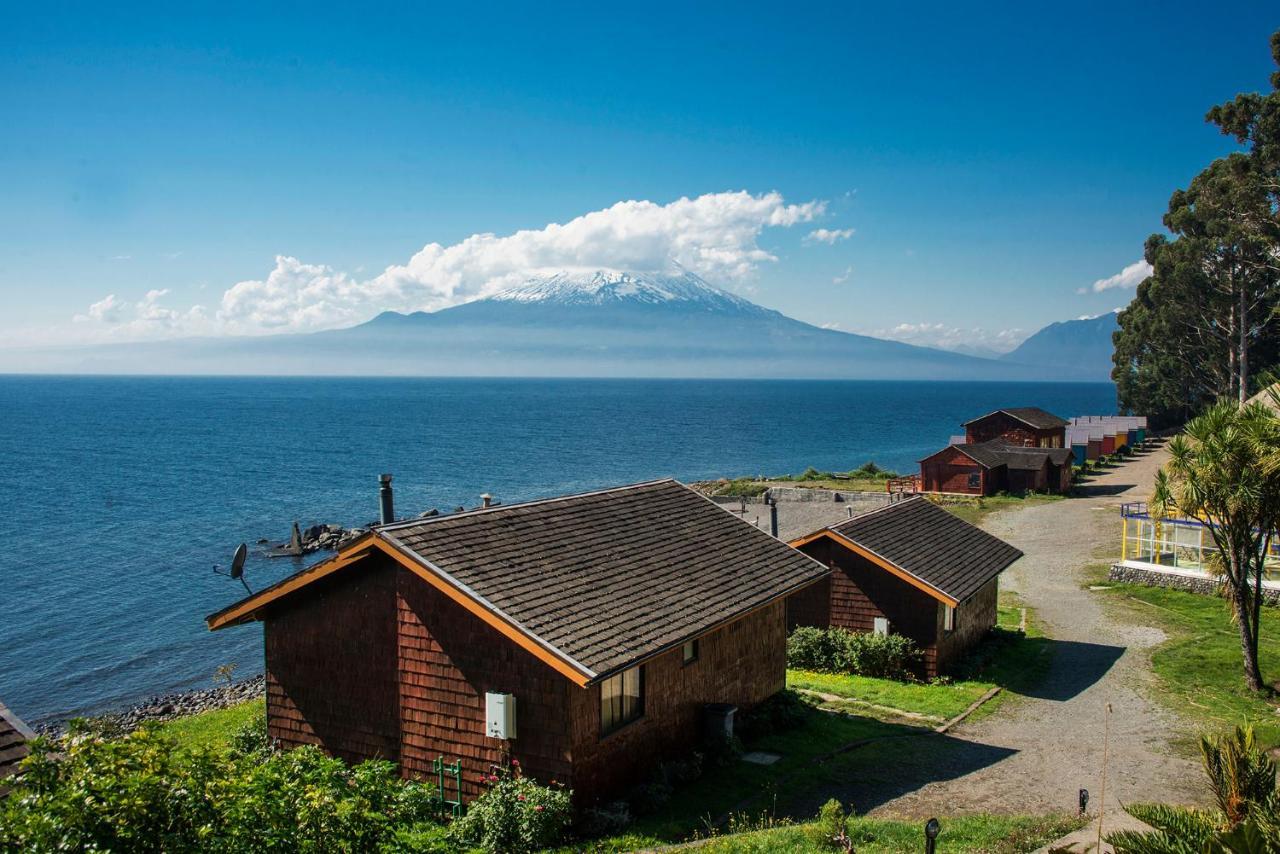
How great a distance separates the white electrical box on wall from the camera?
14.1m

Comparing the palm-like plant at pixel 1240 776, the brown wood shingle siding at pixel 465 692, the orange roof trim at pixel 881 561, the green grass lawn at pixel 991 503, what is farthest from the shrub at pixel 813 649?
the green grass lawn at pixel 991 503

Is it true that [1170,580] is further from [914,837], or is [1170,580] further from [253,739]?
[253,739]

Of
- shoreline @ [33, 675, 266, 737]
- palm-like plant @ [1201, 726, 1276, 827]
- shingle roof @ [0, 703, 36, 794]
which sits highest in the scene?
palm-like plant @ [1201, 726, 1276, 827]

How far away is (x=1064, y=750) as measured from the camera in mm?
18031

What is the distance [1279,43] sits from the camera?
45125 millimetres

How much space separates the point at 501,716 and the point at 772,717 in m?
7.03

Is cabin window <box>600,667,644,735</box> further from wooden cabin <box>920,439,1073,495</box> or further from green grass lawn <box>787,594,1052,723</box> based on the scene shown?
wooden cabin <box>920,439,1073,495</box>

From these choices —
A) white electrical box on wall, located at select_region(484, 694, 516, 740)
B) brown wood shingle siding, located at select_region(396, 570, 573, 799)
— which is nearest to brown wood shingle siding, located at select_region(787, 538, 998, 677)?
brown wood shingle siding, located at select_region(396, 570, 573, 799)

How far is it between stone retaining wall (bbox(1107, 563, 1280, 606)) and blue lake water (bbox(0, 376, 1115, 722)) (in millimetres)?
32874

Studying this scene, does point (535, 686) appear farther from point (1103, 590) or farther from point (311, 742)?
point (1103, 590)

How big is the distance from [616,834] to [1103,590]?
26298mm

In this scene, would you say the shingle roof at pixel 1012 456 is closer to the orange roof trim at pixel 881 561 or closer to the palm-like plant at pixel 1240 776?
the orange roof trim at pixel 881 561

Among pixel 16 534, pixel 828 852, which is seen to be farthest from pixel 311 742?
pixel 16 534

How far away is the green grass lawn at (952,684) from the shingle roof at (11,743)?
1549cm
